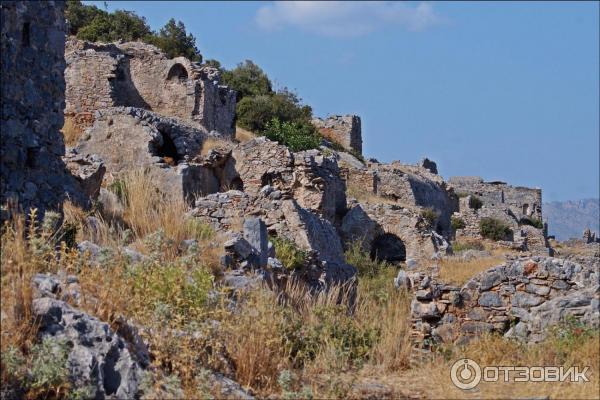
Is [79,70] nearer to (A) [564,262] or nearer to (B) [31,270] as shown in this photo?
(A) [564,262]

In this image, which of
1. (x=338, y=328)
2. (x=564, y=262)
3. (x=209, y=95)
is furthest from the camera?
(x=209, y=95)

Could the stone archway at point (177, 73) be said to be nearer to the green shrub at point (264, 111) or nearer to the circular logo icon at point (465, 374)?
the green shrub at point (264, 111)

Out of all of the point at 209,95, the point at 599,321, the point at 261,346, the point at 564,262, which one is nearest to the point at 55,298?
the point at 261,346

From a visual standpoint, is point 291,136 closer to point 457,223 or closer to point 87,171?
point 457,223

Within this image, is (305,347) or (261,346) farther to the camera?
(305,347)

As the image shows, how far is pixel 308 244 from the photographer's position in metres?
19.8

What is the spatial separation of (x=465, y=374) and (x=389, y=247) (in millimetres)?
25006

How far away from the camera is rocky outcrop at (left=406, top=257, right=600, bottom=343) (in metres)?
12.7

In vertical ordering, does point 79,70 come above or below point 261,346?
above

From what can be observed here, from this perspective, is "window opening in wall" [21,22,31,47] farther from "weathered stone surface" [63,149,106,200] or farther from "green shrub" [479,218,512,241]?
"green shrub" [479,218,512,241]

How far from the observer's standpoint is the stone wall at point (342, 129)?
177 feet

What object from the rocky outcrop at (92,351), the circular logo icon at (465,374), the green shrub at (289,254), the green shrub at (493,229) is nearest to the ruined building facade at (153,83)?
the green shrub at (289,254)

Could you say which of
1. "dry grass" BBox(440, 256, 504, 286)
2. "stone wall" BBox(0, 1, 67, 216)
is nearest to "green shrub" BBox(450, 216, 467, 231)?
"dry grass" BBox(440, 256, 504, 286)

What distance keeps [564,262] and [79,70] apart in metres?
19.5
